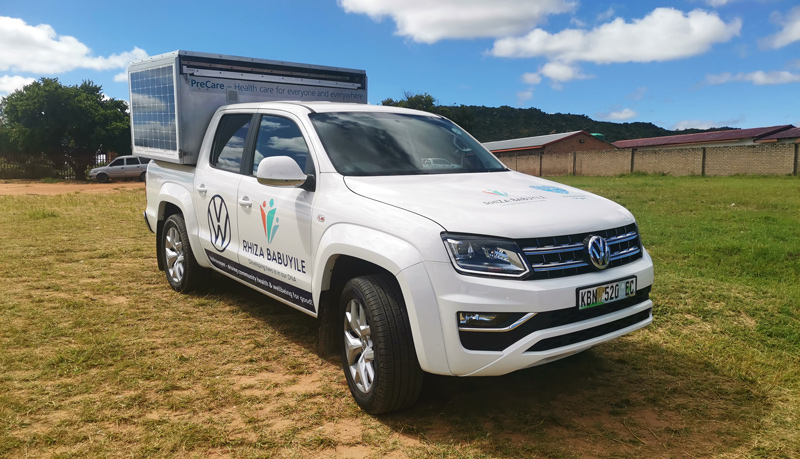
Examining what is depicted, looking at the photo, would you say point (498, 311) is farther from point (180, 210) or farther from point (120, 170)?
point (120, 170)

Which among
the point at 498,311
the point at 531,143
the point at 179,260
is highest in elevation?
the point at 531,143

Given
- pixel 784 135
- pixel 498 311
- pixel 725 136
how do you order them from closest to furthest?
pixel 498 311 < pixel 784 135 < pixel 725 136

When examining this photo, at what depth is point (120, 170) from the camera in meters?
34.2

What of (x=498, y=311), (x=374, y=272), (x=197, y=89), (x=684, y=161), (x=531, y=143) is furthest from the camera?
(x=531, y=143)

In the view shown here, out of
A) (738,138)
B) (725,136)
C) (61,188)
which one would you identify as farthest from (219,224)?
(725,136)

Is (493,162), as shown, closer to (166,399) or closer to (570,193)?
(570,193)

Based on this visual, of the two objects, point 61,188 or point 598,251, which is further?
point 61,188

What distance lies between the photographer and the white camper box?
229 inches

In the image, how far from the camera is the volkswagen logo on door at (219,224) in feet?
16.5

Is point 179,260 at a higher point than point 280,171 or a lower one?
lower

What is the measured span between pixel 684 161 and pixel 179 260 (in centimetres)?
3479

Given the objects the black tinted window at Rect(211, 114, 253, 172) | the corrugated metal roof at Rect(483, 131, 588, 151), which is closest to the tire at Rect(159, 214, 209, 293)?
the black tinted window at Rect(211, 114, 253, 172)

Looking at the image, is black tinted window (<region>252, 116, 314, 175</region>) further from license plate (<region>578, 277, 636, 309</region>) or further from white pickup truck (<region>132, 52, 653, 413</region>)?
license plate (<region>578, 277, 636, 309</region>)

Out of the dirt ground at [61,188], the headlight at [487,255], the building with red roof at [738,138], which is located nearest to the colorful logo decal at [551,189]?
the headlight at [487,255]
